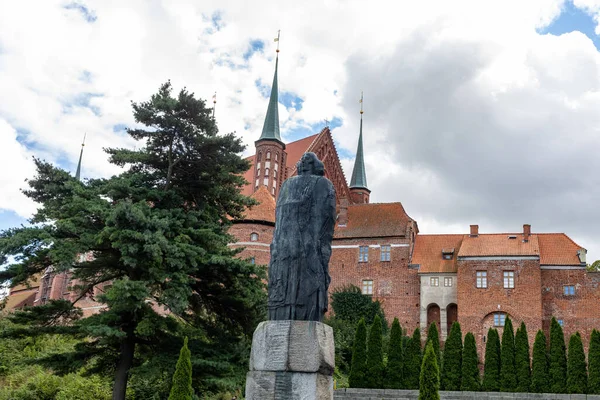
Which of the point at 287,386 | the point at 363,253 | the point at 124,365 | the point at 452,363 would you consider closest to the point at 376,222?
the point at 363,253

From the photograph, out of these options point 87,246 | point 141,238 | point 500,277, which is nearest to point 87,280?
point 87,246

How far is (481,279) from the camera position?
1480 inches

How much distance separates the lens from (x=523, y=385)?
82.2ft

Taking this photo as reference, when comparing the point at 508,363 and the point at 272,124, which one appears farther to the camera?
the point at 272,124

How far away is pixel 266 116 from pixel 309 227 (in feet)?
126

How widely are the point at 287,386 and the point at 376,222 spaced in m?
35.8

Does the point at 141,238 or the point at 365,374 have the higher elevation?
the point at 141,238

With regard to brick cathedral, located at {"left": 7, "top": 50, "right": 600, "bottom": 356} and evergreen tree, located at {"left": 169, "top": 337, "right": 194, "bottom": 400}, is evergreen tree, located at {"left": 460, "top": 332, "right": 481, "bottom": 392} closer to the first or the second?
brick cathedral, located at {"left": 7, "top": 50, "right": 600, "bottom": 356}

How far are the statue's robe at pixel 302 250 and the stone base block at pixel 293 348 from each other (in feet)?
0.63

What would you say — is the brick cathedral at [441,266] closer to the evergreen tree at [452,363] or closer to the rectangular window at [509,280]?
the rectangular window at [509,280]

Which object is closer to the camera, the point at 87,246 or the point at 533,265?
the point at 87,246

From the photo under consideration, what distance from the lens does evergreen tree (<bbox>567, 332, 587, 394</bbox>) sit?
2397 centimetres

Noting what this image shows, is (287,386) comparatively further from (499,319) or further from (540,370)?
(499,319)

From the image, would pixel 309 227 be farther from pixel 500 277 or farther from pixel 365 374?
pixel 500 277
